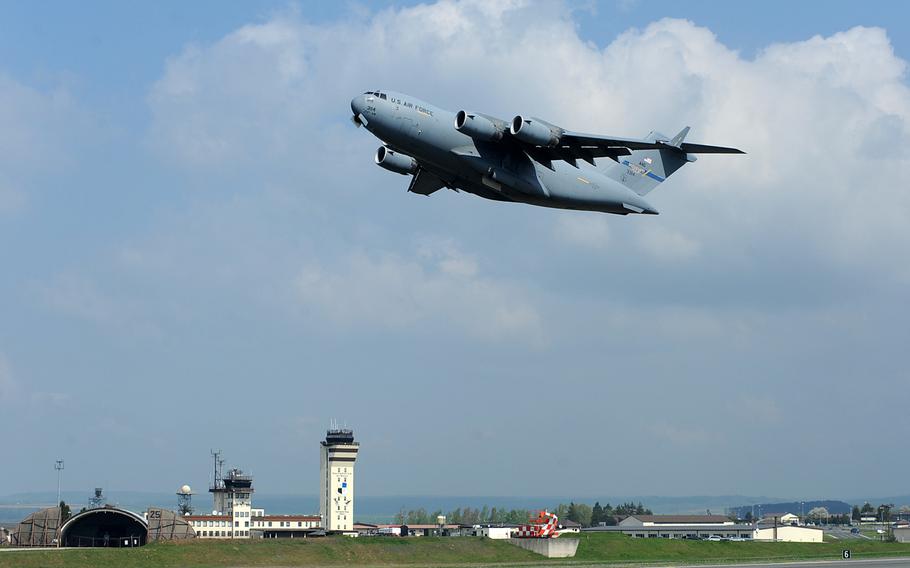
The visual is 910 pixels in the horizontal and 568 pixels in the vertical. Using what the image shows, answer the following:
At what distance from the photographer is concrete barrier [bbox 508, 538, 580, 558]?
7400 centimetres

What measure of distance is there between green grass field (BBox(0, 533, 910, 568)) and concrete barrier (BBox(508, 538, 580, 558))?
83 centimetres

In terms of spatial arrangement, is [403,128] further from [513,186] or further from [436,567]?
[436,567]

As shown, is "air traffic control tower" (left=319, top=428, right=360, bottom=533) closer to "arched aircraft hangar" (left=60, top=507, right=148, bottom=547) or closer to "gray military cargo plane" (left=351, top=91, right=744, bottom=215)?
"arched aircraft hangar" (left=60, top=507, right=148, bottom=547)

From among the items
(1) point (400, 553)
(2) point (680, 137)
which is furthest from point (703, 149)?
(1) point (400, 553)

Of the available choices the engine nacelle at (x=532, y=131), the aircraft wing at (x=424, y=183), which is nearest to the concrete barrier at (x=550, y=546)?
the aircraft wing at (x=424, y=183)

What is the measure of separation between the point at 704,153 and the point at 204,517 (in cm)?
6326

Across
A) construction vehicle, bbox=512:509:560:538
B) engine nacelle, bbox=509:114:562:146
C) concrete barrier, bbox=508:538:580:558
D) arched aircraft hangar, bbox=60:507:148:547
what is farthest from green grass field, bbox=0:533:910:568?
engine nacelle, bbox=509:114:562:146

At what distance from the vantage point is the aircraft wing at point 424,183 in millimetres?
46906

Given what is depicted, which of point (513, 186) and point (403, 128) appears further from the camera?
point (513, 186)

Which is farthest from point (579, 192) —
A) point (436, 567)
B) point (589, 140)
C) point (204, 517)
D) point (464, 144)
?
point (204, 517)

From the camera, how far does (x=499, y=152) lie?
1674 inches

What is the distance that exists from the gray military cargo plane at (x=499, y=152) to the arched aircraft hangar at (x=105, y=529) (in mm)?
36137

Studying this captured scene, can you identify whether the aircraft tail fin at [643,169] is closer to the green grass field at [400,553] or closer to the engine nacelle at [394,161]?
the engine nacelle at [394,161]

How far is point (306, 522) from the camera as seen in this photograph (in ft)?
337
